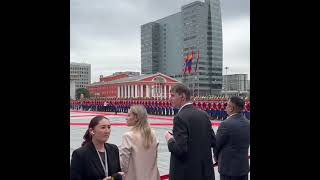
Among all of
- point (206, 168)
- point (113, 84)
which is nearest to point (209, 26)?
point (113, 84)

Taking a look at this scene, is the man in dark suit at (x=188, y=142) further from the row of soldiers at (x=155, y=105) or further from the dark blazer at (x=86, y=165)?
the row of soldiers at (x=155, y=105)

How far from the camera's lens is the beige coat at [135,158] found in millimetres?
3258

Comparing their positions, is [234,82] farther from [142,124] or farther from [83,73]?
[142,124]

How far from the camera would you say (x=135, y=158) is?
3.29m

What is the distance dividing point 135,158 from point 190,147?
0.54m

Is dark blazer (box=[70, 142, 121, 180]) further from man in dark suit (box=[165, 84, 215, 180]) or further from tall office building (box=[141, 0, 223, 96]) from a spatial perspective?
tall office building (box=[141, 0, 223, 96])

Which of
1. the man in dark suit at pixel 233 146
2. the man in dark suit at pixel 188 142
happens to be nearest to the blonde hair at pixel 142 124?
the man in dark suit at pixel 188 142

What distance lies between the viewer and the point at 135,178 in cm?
330

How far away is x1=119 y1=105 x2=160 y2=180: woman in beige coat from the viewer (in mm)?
3270

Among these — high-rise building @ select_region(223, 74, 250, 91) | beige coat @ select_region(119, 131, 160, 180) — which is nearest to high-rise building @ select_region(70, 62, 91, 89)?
high-rise building @ select_region(223, 74, 250, 91)

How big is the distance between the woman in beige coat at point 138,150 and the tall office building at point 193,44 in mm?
67623
